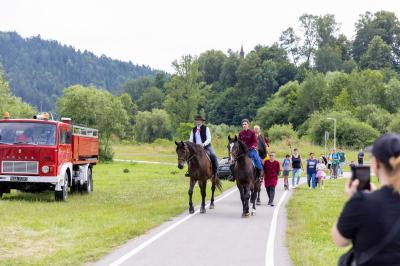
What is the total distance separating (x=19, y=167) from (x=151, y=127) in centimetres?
10365

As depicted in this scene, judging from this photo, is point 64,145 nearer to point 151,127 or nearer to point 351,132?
point 351,132

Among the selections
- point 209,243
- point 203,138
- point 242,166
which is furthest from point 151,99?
point 209,243

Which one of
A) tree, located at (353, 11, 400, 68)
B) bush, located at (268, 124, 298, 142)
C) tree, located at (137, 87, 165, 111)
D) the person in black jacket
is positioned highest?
tree, located at (353, 11, 400, 68)

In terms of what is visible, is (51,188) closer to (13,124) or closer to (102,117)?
(13,124)

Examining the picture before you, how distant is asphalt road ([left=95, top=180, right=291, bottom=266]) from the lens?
10.2 m

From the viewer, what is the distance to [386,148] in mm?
4129

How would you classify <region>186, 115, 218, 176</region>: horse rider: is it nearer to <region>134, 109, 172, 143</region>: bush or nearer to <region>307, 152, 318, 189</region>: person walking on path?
<region>307, 152, 318, 189</region>: person walking on path

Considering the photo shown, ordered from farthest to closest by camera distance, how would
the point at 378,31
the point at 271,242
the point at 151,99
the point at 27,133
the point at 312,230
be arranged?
1. the point at 151,99
2. the point at 378,31
3. the point at 27,133
4. the point at 312,230
5. the point at 271,242

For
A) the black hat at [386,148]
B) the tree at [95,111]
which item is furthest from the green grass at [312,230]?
the tree at [95,111]

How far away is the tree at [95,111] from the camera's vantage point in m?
61.2

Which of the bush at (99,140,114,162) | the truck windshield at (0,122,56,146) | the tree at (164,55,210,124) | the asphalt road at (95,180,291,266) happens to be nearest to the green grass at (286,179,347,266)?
the asphalt road at (95,180,291,266)

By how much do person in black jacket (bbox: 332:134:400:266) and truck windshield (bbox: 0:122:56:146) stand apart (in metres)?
17.3

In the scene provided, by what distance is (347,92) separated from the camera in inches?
4405

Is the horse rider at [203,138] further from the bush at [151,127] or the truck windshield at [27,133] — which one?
the bush at [151,127]
